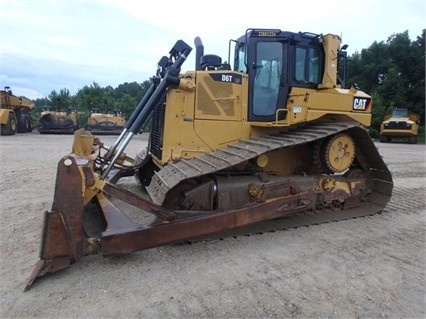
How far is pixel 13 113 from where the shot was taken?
22531 millimetres

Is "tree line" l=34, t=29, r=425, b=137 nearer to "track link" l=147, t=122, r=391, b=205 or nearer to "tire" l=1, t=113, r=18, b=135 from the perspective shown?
"tire" l=1, t=113, r=18, b=135

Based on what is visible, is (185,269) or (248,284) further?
(185,269)

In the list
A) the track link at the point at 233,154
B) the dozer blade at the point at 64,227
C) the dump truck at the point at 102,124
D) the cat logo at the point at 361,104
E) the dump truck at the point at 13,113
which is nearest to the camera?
the dozer blade at the point at 64,227

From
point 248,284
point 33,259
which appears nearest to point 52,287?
point 33,259

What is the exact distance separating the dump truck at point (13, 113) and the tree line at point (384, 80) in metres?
5.91

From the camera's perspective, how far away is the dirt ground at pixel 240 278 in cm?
287

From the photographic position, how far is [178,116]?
5.05 meters

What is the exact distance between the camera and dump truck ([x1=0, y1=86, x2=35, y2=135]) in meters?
21.2

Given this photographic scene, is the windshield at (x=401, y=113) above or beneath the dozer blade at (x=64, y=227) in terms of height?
above

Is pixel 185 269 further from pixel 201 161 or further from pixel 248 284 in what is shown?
pixel 201 161

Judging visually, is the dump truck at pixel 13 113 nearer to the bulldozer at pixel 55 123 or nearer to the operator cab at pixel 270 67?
the bulldozer at pixel 55 123

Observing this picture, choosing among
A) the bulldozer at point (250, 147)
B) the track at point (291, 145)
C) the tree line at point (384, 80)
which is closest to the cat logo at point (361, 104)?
the bulldozer at point (250, 147)

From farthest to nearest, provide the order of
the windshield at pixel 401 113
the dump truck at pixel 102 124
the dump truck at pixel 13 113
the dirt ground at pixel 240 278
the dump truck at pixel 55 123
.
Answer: the dump truck at pixel 102 124 < the dump truck at pixel 55 123 < the windshield at pixel 401 113 < the dump truck at pixel 13 113 < the dirt ground at pixel 240 278

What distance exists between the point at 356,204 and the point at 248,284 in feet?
9.88
